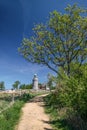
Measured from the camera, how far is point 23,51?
49.3 m

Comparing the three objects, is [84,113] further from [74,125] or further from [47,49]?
[47,49]

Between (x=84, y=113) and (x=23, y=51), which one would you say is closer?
(x=84, y=113)

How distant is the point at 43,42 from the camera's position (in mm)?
48344

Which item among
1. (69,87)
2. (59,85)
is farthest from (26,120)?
(59,85)

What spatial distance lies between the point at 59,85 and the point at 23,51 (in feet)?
49.2

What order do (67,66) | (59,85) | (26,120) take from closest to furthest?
(26,120) < (59,85) < (67,66)

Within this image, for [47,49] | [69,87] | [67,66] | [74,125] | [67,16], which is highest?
[67,16]

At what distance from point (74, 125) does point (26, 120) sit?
4.78m

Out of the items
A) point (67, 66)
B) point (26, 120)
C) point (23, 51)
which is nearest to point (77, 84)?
point (26, 120)

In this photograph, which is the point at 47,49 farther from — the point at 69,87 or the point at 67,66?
the point at 69,87

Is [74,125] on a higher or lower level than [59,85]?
lower

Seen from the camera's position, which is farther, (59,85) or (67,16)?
(67,16)

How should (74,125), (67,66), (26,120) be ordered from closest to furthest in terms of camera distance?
(74,125), (26,120), (67,66)

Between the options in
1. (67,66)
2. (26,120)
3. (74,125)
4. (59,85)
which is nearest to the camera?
(74,125)
